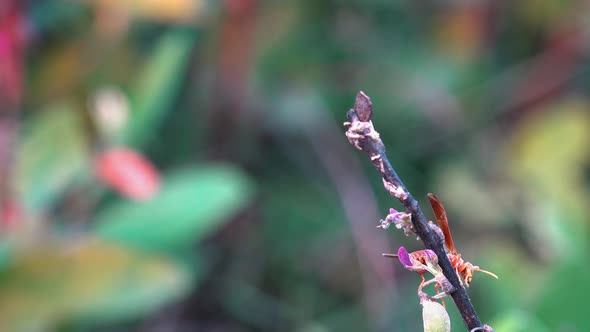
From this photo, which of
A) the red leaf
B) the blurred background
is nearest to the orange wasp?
the blurred background

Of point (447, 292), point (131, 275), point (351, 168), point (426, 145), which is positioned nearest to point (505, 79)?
point (426, 145)

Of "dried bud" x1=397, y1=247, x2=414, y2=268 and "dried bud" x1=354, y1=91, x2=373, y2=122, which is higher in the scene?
"dried bud" x1=354, y1=91, x2=373, y2=122

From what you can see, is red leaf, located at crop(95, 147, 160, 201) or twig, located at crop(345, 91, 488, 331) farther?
red leaf, located at crop(95, 147, 160, 201)

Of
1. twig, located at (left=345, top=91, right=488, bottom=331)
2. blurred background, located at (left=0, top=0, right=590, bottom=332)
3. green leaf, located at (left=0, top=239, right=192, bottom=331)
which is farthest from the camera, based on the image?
blurred background, located at (left=0, top=0, right=590, bottom=332)

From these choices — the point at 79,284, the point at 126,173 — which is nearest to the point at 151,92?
the point at 126,173

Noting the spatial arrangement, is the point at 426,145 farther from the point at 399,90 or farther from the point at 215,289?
the point at 215,289

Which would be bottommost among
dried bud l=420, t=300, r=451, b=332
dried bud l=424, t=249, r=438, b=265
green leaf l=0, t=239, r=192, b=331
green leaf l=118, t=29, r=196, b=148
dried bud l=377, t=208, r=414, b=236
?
dried bud l=420, t=300, r=451, b=332

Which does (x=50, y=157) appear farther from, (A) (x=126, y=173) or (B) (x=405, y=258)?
(B) (x=405, y=258)

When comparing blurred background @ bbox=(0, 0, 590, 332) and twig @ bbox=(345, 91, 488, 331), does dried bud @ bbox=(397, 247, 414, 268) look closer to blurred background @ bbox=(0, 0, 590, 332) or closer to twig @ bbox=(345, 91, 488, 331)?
twig @ bbox=(345, 91, 488, 331)
